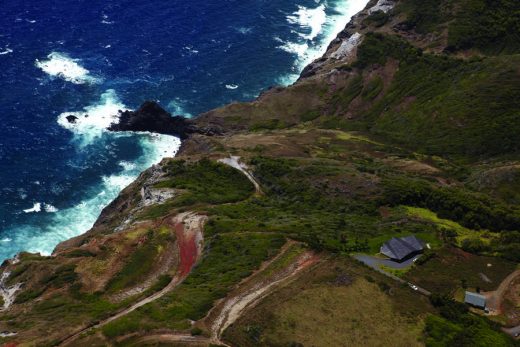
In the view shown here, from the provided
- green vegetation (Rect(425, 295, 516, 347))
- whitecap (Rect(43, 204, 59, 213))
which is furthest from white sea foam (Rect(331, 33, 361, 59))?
green vegetation (Rect(425, 295, 516, 347))

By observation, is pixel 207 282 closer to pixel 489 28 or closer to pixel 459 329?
pixel 459 329

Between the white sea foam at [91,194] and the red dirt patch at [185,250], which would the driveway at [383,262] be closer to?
the red dirt patch at [185,250]

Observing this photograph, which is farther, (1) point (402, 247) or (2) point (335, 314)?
(1) point (402, 247)

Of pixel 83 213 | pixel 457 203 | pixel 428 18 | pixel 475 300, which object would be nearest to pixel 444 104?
pixel 428 18

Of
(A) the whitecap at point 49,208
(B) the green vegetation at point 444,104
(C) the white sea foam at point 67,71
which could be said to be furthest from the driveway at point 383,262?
(C) the white sea foam at point 67,71

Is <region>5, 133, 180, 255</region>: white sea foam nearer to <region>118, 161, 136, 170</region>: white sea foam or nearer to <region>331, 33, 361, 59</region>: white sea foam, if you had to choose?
<region>118, 161, 136, 170</region>: white sea foam
